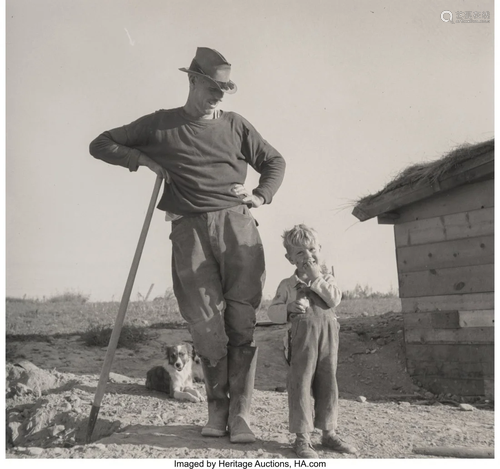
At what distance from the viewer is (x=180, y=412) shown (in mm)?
5250

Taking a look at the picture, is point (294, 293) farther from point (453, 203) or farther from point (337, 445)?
point (453, 203)

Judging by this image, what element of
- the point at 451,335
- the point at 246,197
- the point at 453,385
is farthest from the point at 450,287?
the point at 246,197

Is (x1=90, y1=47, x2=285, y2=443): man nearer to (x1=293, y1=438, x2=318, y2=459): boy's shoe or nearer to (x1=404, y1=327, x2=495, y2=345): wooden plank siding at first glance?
(x1=293, y1=438, x2=318, y2=459): boy's shoe

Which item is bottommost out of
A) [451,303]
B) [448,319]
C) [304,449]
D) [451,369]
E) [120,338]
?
[304,449]

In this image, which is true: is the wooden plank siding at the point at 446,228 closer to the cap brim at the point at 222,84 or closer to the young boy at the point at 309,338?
the young boy at the point at 309,338

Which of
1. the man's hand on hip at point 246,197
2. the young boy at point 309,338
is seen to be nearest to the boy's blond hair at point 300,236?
the young boy at point 309,338

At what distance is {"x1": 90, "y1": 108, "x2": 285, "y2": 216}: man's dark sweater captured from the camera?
4414mm

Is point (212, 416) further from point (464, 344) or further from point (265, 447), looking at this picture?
point (464, 344)

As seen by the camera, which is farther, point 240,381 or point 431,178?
point 431,178

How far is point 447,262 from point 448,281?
0.77ft

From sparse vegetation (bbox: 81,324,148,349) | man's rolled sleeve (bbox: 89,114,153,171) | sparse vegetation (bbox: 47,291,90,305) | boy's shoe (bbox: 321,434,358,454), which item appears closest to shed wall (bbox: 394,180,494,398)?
sparse vegetation (bbox: 81,324,148,349)
